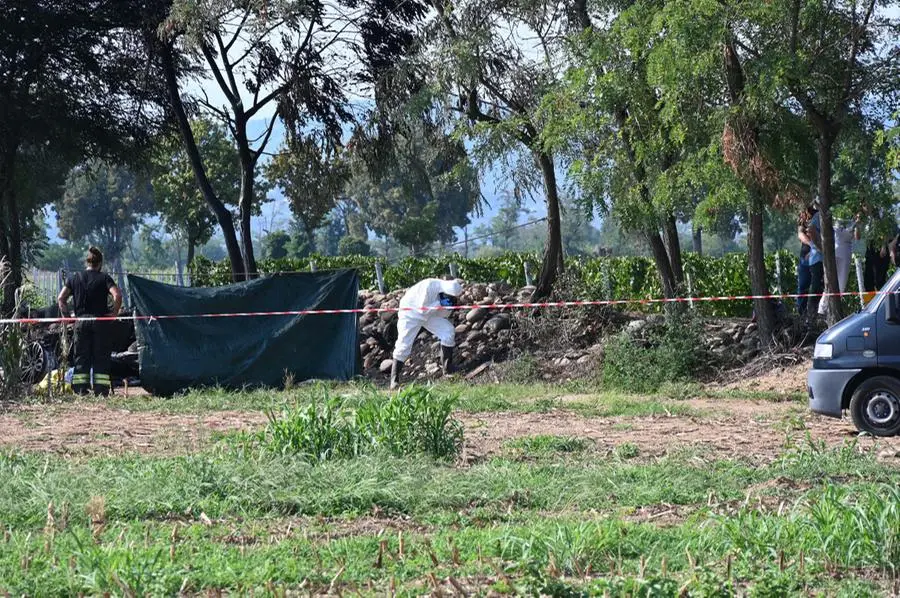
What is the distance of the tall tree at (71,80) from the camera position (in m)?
29.7

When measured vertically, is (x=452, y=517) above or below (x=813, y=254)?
below

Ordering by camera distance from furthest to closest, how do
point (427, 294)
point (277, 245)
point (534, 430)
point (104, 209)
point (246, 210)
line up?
point (104, 209)
point (277, 245)
point (246, 210)
point (427, 294)
point (534, 430)

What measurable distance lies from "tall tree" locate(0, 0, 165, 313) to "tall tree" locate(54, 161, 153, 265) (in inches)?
2933

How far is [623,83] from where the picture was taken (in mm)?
19078

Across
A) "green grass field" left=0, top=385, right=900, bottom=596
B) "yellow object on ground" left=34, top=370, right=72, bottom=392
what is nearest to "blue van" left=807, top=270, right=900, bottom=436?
"green grass field" left=0, top=385, right=900, bottom=596

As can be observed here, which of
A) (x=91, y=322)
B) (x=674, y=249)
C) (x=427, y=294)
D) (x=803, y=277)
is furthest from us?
(x=674, y=249)

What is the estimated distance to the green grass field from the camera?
5793mm

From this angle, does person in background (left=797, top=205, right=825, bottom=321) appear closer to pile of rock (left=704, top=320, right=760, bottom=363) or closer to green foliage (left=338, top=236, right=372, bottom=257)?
pile of rock (left=704, top=320, right=760, bottom=363)

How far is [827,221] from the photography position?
17984 mm

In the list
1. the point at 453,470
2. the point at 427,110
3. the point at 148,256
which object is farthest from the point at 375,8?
the point at 148,256

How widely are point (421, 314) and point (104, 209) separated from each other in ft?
309

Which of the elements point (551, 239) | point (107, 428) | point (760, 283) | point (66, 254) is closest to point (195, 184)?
point (551, 239)

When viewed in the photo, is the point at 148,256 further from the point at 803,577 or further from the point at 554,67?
the point at 803,577

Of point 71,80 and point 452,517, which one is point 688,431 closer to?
point 452,517
